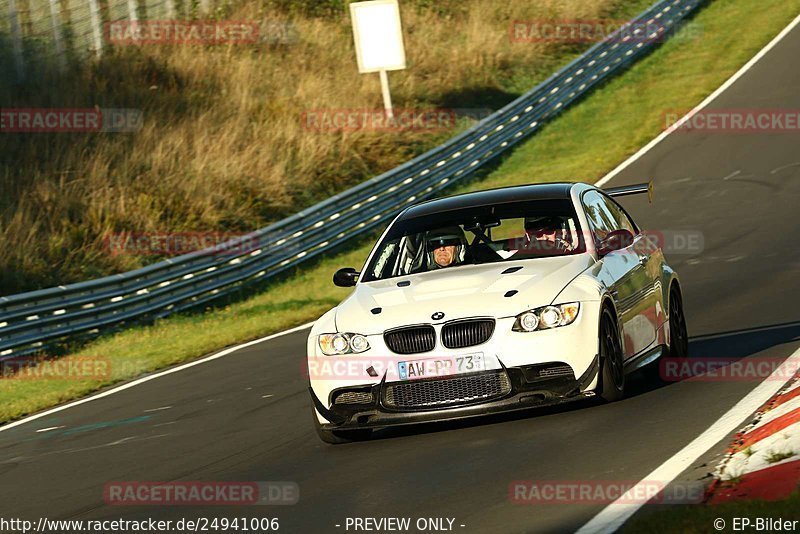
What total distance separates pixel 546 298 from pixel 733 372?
203 cm

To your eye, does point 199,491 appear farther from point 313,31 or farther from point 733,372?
point 313,31

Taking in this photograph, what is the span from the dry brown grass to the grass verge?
2.87 meters

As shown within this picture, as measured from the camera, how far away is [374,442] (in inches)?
350

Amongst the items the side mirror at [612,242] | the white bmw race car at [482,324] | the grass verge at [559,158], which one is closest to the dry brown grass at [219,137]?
the grass verge at [559,158]

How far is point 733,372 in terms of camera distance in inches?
380

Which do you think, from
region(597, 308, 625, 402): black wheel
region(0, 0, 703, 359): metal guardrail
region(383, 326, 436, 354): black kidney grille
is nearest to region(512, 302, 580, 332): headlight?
region(597, 308, 625, 402): black wheel

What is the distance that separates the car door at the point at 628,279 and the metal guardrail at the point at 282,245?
30.4 ft

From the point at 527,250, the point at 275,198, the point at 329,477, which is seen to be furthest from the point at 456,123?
the point at 329,477

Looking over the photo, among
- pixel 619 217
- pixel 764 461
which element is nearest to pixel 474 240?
pixel 619 217

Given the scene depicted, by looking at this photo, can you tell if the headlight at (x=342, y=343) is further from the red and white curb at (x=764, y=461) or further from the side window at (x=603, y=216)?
the red and white curb at (x=764, y=461)

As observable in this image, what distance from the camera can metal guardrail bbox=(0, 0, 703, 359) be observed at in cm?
1772

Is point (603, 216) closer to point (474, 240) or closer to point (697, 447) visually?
point (474, 240)

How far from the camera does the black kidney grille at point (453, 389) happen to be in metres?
8.24

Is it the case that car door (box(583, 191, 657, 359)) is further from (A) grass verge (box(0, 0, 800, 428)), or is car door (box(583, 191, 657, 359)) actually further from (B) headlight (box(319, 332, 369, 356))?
(A) grass verge (box(0, 0, 800, 428))
